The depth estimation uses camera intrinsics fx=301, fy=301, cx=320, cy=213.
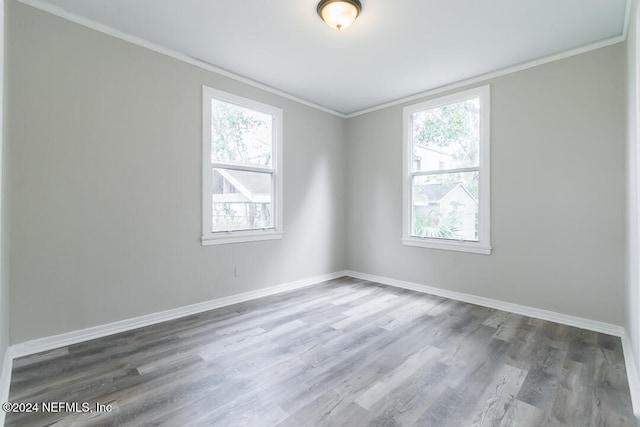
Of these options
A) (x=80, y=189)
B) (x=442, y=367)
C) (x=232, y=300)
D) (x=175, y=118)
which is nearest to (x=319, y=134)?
(x=175, y=118)

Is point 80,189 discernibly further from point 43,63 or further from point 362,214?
point 362,214

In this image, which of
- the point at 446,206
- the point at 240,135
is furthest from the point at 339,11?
the point at 446,206

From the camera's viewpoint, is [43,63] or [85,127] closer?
[43,63]

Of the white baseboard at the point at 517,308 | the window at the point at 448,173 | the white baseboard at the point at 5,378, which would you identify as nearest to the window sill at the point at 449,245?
the window at the point at 448,173

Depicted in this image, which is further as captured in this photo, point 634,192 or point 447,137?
Result: point 447,137

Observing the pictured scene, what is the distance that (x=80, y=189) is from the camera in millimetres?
2607

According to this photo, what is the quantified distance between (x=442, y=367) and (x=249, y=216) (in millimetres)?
2695

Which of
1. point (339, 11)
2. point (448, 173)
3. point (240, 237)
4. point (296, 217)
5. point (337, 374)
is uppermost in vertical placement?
point (339, 11)

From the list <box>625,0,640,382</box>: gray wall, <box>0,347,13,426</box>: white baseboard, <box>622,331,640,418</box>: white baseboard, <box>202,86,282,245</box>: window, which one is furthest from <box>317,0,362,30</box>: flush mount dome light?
<box>0,347,13,426</box>: white baseboard

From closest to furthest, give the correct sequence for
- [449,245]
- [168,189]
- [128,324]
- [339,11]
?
1. [339,11]
2. [128,324]
3. [168,189]
4. [449,245]

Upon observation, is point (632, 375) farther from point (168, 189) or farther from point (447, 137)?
point (168, 189)

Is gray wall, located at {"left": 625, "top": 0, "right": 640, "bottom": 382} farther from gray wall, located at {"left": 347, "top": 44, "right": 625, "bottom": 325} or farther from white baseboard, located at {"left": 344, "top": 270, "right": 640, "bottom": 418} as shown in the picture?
gray wall, located at {"left": 347, "top": 44, "right": 625, "bottom": 325}

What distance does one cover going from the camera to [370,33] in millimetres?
2805

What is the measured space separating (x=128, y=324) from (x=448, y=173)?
13.1 ft
